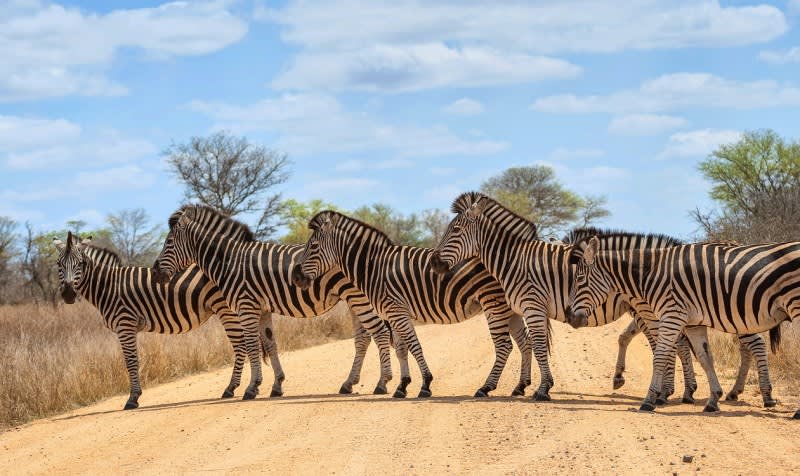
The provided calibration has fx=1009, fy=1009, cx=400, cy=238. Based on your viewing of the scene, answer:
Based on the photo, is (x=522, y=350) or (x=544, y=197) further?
(x=544, y=197)

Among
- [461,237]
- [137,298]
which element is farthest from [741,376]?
[137,298]

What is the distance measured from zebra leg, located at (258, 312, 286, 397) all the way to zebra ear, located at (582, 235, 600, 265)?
480 cm

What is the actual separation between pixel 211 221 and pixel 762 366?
8025 mm

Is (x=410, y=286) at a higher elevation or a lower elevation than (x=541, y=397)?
higher

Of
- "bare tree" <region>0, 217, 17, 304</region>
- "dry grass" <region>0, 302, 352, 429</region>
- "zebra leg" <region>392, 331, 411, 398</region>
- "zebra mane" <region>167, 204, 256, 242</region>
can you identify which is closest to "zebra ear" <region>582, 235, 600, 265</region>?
"zebra leg" <region>392, 331, 411, 398</region>

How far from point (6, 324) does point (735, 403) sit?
743 inches

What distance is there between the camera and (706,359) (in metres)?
11.6

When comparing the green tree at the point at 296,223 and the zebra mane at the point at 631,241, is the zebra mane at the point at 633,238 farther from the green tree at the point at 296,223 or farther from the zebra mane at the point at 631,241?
the green tree at the point at 296,223

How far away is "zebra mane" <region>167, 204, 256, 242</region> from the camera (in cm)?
1512

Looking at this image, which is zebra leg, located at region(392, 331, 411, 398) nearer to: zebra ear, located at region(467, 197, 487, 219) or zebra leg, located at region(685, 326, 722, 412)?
zebra ear, located at region(467, 197, 487, 219)

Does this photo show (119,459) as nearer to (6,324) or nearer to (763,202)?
(6,324)

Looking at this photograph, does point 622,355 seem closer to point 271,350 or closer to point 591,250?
point 591,250

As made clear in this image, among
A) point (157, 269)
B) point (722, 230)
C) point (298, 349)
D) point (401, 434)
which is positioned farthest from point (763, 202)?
point (401, 434)

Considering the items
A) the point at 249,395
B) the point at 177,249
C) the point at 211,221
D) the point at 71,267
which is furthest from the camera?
the point at 211,221
